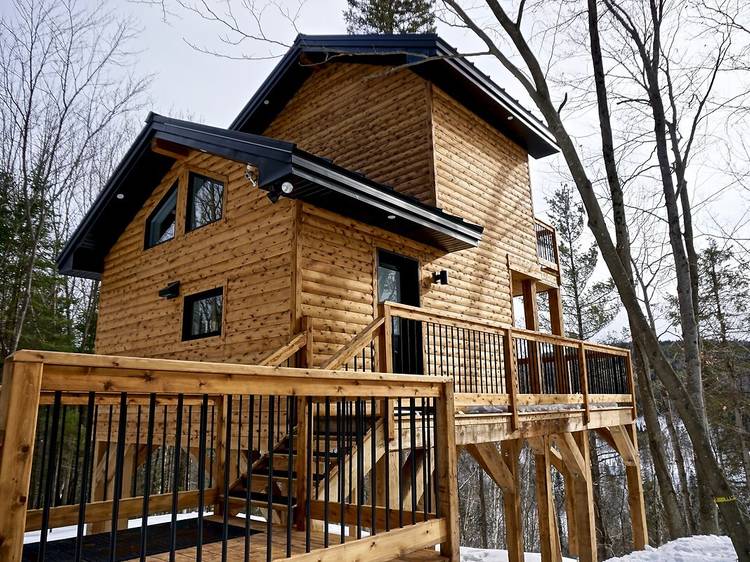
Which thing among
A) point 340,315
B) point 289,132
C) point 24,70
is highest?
point 24,70

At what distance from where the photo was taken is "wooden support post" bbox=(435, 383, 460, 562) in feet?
12.2

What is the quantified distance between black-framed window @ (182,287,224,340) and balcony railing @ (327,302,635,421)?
2685 millimetres

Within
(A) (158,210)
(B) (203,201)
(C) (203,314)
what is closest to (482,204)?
(B) (203,201)

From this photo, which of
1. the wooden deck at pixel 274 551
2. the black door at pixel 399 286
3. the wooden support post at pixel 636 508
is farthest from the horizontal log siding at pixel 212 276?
the wooden support post at pixel 636 508

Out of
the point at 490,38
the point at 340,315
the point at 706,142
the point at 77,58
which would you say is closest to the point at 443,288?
the point at 340,315

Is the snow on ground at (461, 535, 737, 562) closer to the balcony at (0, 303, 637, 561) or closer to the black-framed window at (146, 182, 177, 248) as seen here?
the balcony at (0, 303, 637, 561)

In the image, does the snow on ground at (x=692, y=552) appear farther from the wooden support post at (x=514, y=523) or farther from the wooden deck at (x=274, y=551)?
the wooden deck at (x=274, y=551)

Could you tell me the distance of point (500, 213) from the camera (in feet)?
38.7

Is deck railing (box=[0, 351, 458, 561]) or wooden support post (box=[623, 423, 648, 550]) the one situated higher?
deck railing (box=[0, 351, 458, 561])

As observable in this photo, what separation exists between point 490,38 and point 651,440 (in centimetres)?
904

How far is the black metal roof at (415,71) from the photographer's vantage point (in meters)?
9.89

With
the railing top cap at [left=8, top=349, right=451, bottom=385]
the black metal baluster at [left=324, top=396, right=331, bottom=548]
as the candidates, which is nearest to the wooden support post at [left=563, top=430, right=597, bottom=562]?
the black metal baluster at [left=324, top=396, right=331, bottom=548]

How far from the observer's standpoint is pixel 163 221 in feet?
34.5

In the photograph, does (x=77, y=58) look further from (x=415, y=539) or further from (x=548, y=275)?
(x=415, y=539)
